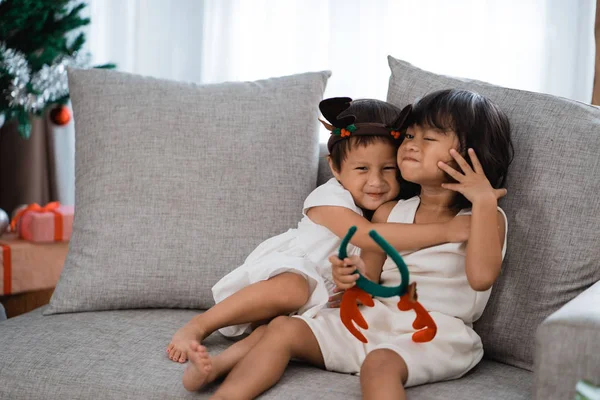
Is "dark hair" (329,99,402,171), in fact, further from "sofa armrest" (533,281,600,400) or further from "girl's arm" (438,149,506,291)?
"sofa armrest" (533,281,600,400)

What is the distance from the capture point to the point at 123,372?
1454 mm

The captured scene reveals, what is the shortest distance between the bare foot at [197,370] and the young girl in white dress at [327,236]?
129 millimetres

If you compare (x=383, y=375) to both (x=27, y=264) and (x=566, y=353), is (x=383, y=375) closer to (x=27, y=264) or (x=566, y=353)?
(x=566, y=353)

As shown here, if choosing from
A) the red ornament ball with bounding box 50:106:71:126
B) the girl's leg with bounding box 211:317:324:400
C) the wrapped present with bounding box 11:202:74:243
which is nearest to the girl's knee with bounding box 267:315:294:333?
the girl's leg with bounding box 211:317:324:400

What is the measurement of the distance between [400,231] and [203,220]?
1.75 feet

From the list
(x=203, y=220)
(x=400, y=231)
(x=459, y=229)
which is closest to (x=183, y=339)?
(x=203, y=220)

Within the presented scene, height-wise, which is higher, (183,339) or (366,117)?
(366,117)

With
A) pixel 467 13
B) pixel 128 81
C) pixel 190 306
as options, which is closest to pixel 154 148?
pixel 128 81

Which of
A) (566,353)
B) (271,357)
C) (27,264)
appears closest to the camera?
(566,353)

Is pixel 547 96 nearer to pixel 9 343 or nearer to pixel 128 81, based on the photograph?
pixel 128 81

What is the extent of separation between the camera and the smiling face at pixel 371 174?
1615mm

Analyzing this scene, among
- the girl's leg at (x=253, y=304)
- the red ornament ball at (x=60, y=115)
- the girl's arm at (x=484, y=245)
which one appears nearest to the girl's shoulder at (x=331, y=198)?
the girl's leg at (x=253, y=304)

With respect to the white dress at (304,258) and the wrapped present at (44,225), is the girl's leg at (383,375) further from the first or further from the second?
the wrapped present at (44,225)

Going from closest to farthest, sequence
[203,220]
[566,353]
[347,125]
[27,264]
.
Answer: [566,353] < [347,125] < [203,220] < [27,264]
